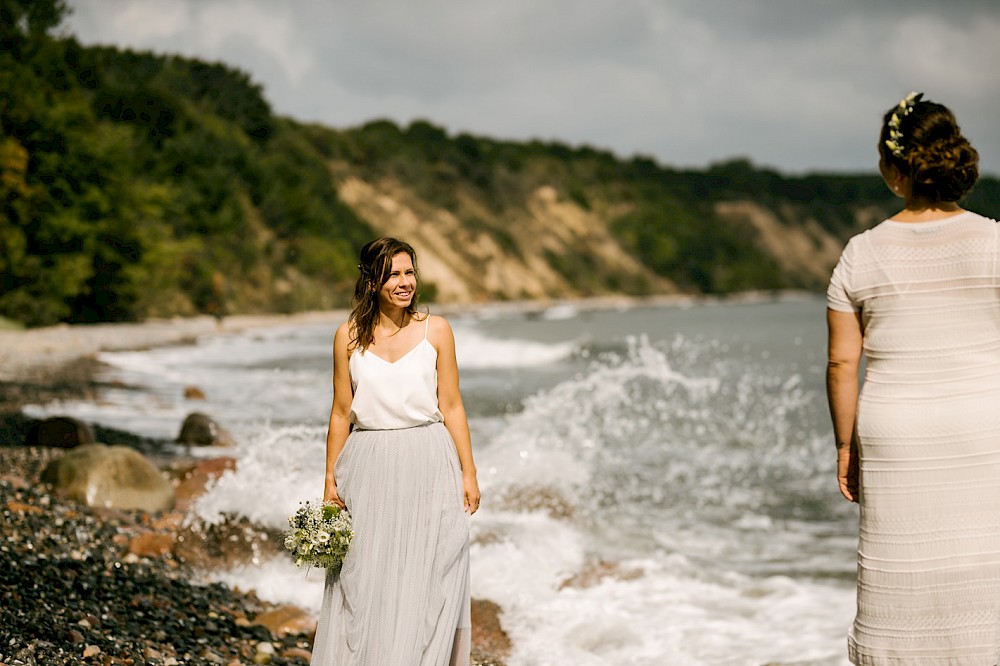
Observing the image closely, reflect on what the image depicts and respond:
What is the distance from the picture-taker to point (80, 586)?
601 centimetres

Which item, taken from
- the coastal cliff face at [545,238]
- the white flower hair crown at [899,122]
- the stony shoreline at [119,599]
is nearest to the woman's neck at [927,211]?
the white flower hair crown at [899,122]

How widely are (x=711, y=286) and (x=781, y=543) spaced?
400ft

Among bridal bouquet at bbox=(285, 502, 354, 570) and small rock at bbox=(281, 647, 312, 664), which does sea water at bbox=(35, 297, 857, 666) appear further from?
bridal bouquet at bbox=(285, 502, 354, 570)

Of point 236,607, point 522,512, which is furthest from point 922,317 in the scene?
point 522,512

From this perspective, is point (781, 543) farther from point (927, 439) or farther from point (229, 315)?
point (229, 315)

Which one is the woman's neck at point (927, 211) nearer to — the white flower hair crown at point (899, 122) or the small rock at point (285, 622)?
the white flower hair crown at point (899, 122)

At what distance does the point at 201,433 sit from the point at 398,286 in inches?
390

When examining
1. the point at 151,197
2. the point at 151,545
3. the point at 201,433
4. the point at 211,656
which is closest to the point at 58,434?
the point at 201,433

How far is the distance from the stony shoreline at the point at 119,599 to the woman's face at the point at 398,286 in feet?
8.05

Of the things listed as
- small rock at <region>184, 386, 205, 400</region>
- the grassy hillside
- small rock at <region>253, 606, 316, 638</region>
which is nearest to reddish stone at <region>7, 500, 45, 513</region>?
small rock at <region>253, 606, 316, 638</region>

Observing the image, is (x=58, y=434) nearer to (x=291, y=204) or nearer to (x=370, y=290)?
(x=370, y=290)

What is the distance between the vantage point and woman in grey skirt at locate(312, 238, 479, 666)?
152 inches

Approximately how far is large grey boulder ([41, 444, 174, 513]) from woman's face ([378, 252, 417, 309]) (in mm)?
5744

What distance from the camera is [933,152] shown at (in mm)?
3084
